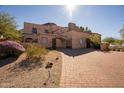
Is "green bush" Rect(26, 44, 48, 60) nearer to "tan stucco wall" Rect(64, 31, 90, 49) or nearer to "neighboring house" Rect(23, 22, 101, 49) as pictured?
"neighboring house" Rect(23, 22, 101, 49)

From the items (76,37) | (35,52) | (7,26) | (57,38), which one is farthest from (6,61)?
(76,37)

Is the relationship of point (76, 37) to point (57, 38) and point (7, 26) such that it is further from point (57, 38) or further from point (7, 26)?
point (7, 26)

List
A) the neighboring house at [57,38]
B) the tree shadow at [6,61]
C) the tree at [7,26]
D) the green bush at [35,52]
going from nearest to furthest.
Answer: the tree shadow at [6,61] → the green bush at [35,52] → the tree at [7,26] → the neighboring house at [57,38]

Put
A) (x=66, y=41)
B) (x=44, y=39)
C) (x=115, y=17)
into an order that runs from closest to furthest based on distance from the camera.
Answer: (x=115, y=17), (x=44, y=39), (x=66, y=41)

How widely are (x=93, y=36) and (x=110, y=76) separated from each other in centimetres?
1106

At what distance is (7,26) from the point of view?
Result: 9.75m

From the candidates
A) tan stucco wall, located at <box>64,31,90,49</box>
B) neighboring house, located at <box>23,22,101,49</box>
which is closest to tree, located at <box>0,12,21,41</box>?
neighboring house, located at <box>23,22,101,49</box>

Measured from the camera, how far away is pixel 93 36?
1555cm

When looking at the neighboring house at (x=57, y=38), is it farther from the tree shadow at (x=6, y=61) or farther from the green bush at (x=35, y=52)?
the tree shadow at (x=6, y=61)

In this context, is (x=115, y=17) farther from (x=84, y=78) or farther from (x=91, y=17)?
(x=84, y=78)

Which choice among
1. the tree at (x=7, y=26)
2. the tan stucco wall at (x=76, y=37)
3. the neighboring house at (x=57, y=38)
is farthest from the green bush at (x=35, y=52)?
the tan stucco wall at (x=76, y=37)

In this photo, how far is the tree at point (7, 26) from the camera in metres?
9.54
